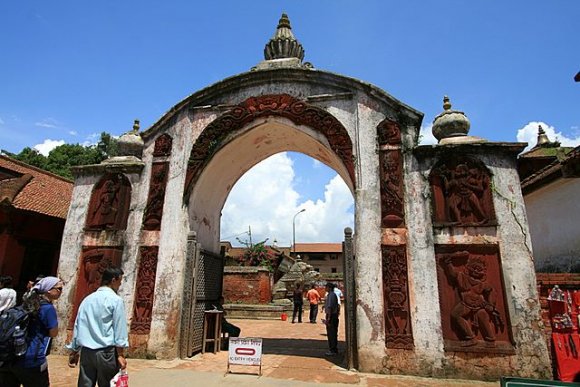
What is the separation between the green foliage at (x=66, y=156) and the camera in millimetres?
24805

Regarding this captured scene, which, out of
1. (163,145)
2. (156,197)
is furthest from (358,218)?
(163,145)

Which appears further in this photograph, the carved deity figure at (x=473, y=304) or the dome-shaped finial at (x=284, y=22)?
the dome-shaped finial at (x=284, y=22)

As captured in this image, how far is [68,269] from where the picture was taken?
8031 millimetres

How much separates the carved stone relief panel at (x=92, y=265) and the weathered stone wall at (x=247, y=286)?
35.8 feet

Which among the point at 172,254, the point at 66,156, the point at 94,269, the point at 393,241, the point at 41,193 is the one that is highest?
the point at 66,156

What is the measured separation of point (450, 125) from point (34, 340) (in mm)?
7481

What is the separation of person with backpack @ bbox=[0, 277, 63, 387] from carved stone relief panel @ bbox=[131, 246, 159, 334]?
4.07 metres

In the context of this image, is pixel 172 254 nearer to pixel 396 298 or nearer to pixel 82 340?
pixel 82 340

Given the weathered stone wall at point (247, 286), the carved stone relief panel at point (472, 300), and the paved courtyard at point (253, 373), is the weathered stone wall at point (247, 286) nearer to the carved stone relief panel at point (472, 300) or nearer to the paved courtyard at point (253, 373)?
the paved courtyard at point (253, 373)

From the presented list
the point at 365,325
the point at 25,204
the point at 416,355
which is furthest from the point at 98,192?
the point at 416,355

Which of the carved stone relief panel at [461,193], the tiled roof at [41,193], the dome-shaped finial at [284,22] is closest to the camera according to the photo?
the carved stone relief panel at [461,193]

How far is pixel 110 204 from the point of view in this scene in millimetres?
8258

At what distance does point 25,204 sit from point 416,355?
11.2m

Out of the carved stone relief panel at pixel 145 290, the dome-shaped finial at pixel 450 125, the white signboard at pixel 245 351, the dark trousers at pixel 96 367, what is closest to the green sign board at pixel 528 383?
the dark trousers at pixel 96 367
